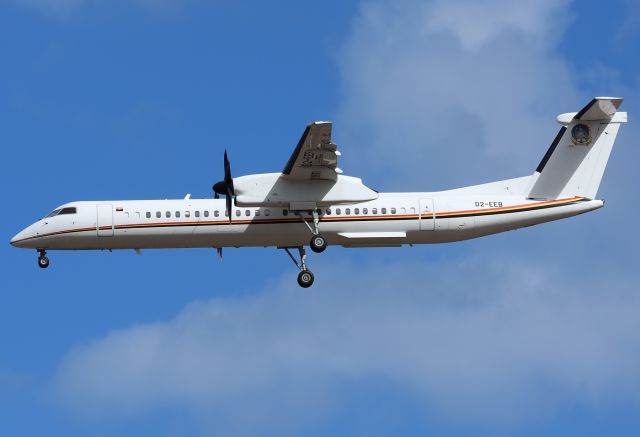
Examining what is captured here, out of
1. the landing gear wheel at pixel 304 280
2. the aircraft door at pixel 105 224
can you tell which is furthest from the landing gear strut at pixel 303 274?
the aircraft door at pixel 105 224

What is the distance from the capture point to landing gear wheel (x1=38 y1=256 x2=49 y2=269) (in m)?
32.6

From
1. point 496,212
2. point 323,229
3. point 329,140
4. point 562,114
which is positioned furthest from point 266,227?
point 562,114

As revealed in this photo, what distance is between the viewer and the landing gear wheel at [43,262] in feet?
107

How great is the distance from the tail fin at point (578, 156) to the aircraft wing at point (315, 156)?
6801mm

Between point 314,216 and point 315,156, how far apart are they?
93.7 inches

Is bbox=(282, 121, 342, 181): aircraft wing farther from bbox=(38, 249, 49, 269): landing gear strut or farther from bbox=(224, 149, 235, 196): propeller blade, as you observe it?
bbox=(38, 249, 49, 269): landing gear strut

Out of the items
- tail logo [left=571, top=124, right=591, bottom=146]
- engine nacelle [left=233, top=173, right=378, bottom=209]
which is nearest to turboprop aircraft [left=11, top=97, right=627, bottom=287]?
engine nacelle [left=233, top=173, right=378, bottom=209]

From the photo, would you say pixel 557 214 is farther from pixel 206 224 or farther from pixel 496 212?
pixel 206 224

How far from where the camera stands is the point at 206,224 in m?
32.0

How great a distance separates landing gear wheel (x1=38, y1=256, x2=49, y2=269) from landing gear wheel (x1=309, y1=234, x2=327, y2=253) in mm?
8178

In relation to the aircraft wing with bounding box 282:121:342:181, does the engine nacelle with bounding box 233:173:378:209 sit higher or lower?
lower

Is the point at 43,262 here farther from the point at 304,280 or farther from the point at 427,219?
the point at 427,219

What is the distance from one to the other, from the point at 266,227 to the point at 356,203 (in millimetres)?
2804

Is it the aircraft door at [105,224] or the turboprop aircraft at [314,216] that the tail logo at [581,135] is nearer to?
the turboprop aircraft at [314,216]
